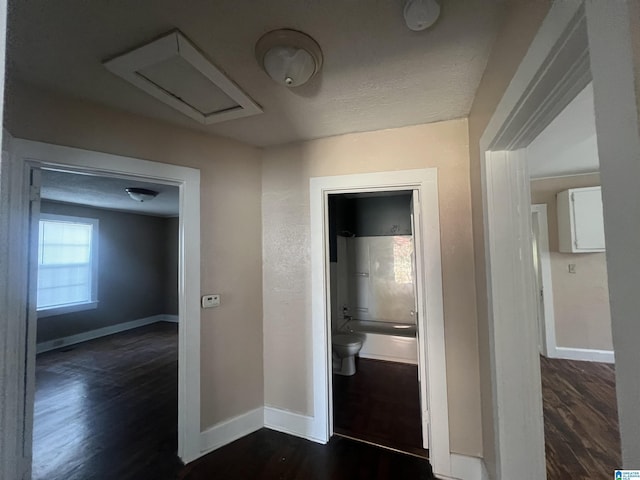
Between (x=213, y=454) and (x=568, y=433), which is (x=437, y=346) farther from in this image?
(x=213, y=454)

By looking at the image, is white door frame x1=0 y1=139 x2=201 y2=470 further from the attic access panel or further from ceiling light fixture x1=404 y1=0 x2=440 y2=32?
ceiling light fixture x1=404 y1=0 x2=440 y2=32

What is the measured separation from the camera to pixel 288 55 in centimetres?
107

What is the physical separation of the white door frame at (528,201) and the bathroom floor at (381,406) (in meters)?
0.89

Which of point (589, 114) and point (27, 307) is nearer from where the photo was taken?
point (27, 307)

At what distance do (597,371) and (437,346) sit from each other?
284 cm

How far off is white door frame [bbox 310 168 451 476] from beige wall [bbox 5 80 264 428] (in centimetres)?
51

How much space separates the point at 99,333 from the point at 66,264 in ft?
4.54

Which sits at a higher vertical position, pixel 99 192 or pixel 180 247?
pixel 99 192

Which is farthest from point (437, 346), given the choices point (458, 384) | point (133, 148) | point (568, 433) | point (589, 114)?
point (133, 148)

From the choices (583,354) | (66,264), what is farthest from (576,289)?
(66,264)

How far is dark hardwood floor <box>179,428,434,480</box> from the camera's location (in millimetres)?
1584

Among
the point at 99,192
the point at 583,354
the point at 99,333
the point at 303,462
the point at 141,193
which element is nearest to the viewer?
the point at 303,462

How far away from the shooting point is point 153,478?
159 cm

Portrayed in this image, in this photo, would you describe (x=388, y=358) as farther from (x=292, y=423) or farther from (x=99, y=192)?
(x=99, y=192)
